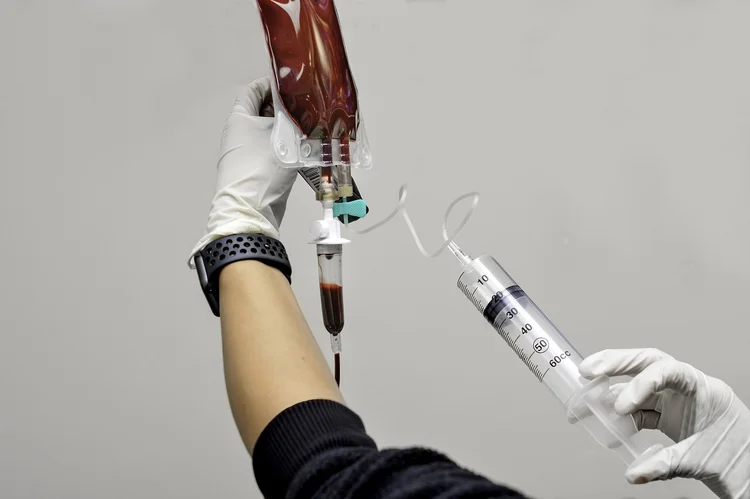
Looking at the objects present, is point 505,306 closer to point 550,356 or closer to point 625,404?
point 550,356

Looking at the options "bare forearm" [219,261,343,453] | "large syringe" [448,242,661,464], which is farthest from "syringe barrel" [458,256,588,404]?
"bare forearm" [219,261,343,453]

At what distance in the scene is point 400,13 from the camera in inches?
58.0

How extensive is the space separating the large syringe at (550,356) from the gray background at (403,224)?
0.53 m

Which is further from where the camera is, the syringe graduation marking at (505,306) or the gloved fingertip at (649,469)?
the syringe graduation marking at (505,306)

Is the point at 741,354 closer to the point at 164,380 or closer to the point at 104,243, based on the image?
the point at 164,380

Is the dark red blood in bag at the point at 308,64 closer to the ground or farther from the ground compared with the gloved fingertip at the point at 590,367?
farther from the ground

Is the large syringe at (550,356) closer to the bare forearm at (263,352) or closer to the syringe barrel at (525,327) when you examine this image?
the syringe barrel at (525,327)

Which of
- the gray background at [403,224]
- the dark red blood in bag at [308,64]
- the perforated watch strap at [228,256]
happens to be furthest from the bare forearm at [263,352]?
the gray background at [403,224]

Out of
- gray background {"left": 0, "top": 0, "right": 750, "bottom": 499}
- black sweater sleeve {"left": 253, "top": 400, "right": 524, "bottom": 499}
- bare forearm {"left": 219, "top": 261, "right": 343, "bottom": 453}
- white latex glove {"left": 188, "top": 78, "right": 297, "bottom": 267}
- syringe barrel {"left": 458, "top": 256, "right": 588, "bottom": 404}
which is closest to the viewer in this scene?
black sweater sleeve {"left": 253, "top": 400, "right": 524, "bottom": 499}

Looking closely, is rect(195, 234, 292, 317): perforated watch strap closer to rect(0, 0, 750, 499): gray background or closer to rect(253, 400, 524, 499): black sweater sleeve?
rect(253, 400, 524, 499): black sweater sleeve

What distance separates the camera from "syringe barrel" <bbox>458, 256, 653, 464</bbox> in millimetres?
855

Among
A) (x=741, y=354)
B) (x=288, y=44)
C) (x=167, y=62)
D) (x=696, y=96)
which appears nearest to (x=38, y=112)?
(x=167, y=62)

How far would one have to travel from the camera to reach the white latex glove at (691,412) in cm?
83

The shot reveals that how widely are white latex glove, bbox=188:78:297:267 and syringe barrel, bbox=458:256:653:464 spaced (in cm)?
34
